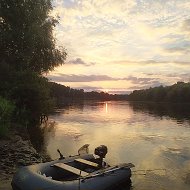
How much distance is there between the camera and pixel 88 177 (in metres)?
12.3

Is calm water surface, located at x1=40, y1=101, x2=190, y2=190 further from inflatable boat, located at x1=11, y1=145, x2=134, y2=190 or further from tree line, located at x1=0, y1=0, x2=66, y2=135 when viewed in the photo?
tree line, located at x1=0, y1=0, x2=66, y2=135

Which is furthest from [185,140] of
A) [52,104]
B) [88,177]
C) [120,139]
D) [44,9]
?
[44,9]

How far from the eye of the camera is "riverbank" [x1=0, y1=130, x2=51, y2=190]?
14.0 m

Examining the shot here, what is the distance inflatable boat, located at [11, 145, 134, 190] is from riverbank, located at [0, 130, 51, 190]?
1.51m

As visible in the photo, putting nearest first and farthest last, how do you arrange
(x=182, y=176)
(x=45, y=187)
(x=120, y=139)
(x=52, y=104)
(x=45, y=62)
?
1. (x=45, y=187)
2. (x=182, y=176)
3. (x=120, y=139)
4. (x=52, y=104)
5. (x=45, y=62)

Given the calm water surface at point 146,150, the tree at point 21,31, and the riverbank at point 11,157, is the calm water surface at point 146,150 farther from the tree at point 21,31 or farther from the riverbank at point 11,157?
the tree at point 21,31

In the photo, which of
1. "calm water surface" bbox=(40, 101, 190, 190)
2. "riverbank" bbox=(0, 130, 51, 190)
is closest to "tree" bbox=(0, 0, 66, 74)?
"calm water surface" bbox=(40, 101, 190, 190)

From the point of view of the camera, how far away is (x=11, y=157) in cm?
1653

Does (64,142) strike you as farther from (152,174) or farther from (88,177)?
(88,177)

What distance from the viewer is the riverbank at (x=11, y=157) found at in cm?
1399

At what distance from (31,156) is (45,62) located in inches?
828

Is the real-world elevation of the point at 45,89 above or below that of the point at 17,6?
below

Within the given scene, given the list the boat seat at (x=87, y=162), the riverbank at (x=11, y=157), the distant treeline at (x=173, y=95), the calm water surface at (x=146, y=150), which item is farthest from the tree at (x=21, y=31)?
the distant treeline at (x=173, y=95)

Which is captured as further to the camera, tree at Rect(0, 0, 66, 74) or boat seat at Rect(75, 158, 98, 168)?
tree at Rect(0, 0, 66, 74)
